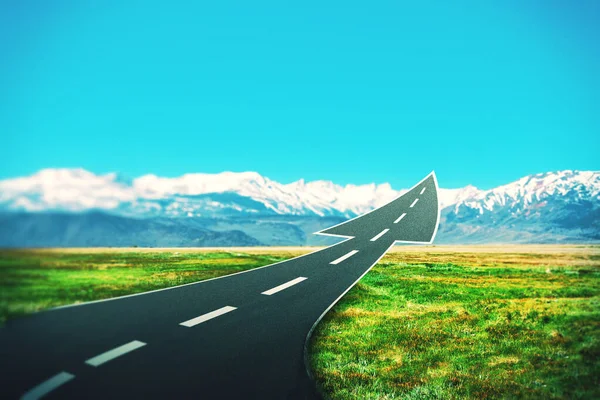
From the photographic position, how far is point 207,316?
319 inches

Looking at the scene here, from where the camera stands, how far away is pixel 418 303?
10641 millimetres

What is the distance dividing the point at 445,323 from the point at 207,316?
19.3 ft

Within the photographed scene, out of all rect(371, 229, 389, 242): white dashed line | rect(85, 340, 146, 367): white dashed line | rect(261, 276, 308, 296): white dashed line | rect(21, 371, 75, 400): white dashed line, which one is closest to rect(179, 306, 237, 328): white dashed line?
rect(85, 340, 146, 367): white dashed line

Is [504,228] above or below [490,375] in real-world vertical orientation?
above

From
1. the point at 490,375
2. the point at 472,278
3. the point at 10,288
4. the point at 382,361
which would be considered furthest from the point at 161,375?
the point at 472,278

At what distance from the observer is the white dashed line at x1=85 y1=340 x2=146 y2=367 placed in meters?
4.78

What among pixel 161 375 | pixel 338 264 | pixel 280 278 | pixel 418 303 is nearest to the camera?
pixel 161 375

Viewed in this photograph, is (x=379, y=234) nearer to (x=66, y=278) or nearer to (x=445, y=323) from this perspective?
(x=445, y=323)

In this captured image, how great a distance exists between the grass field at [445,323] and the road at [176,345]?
0.40 meters

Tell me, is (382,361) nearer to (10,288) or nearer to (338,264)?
(10,288)

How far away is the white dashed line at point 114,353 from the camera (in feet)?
15.7

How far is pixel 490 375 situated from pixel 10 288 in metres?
6.94

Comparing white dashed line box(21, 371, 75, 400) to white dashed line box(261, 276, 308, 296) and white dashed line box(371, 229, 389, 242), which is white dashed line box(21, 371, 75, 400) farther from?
white dashed line box(371, 229, 389, 242)

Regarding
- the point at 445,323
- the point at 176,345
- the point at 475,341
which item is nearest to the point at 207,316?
the point at 176,345
